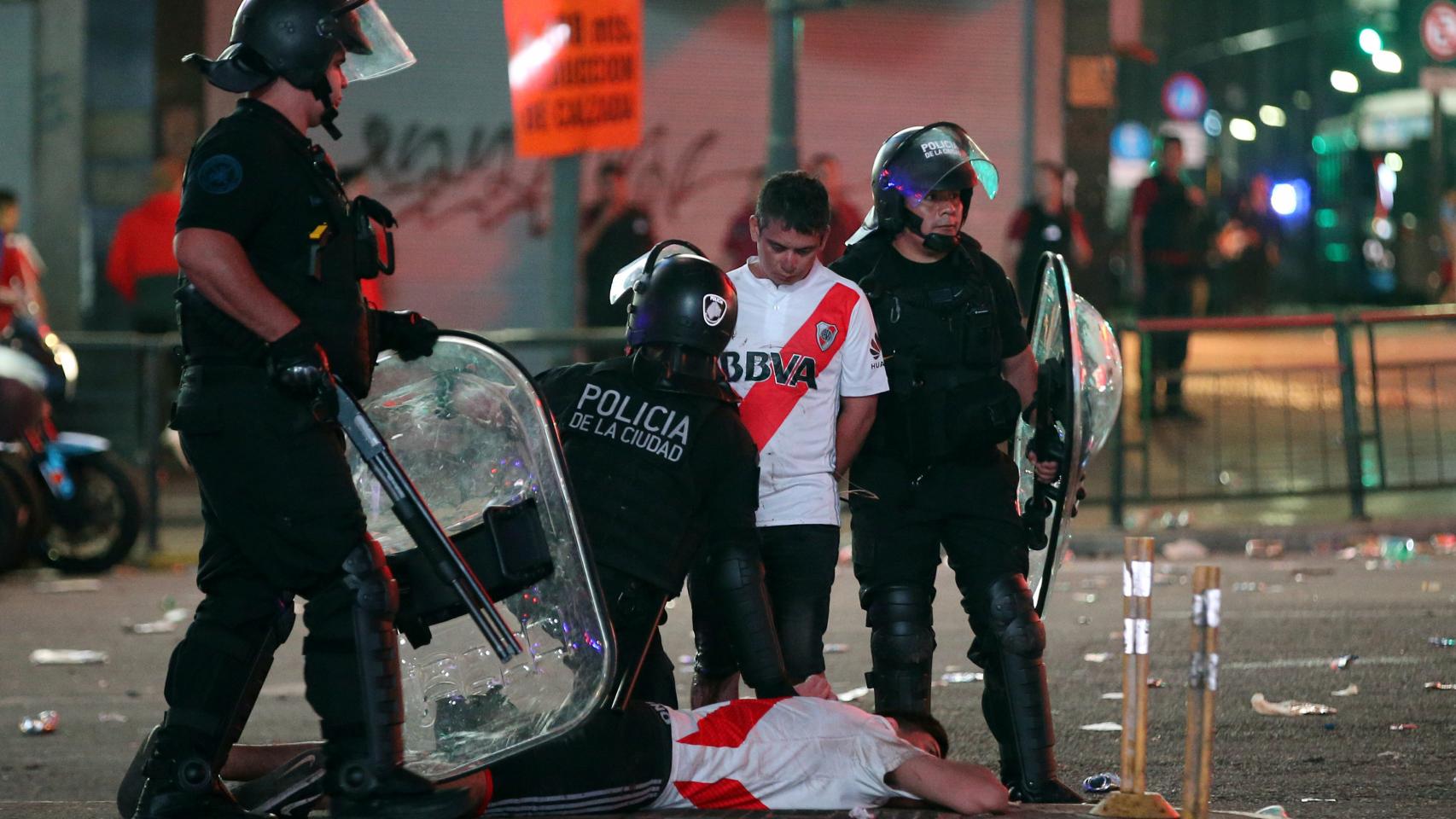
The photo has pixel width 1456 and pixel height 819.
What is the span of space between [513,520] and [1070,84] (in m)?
14.1

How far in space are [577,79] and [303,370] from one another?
6996mm

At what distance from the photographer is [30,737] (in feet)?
21.6

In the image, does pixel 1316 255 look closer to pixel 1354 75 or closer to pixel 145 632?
pixel 1354 75

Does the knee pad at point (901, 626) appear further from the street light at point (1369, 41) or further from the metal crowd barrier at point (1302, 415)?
the street light at point (1369, 41)

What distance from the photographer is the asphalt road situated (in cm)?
550

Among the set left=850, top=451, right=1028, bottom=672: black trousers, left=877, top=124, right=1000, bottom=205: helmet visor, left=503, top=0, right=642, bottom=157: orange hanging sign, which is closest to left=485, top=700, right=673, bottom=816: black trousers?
left=850, top=451, right=1028, bottom=672: black trousers

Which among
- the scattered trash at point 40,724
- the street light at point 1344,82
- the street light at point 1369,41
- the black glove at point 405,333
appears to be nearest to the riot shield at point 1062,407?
the black glove at point 405,333

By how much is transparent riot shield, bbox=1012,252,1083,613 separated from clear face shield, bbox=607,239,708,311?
3.27 ft

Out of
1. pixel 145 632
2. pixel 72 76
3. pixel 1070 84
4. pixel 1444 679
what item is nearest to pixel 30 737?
pixel 145 632

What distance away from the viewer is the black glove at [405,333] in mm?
4523

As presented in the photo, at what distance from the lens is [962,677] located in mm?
7285

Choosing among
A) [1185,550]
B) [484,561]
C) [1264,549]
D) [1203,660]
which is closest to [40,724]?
[484,561]

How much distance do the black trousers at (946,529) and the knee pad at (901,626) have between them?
1.2 inches

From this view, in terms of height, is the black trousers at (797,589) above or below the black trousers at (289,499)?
below
